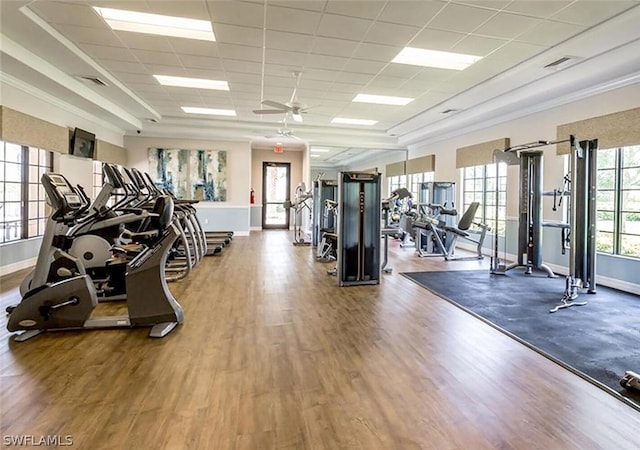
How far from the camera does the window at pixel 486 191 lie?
7320mm

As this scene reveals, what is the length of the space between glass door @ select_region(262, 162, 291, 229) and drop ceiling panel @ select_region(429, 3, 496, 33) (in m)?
9.14

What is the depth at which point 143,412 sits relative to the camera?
6.43ft

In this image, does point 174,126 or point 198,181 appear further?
point 198,181

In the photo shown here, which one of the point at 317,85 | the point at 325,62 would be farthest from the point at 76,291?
the point at 317,85

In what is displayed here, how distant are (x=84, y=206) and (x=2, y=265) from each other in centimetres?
307

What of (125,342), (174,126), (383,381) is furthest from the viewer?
(174,126)

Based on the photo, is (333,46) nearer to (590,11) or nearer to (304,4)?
(304,4)

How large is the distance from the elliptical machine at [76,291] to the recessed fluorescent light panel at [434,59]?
3633 mm

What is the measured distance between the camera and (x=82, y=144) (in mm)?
6914

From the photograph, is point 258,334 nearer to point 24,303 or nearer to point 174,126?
point 24,303

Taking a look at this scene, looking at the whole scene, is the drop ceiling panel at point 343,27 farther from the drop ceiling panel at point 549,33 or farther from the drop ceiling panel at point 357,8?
the drop ceiling panel at point 549,33

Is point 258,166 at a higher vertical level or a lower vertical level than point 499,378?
higher

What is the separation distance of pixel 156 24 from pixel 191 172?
20.1 ft

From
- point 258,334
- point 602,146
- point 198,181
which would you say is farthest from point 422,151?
point 258,334
